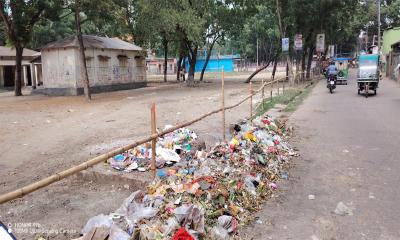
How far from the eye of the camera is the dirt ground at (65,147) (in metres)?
5.22

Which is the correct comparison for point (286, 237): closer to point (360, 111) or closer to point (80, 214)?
point (80, 214)

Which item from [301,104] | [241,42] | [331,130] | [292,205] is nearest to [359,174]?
[292,205]

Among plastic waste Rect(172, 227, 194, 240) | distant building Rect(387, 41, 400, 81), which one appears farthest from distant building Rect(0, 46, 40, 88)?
plastic waste Rect(172, 227, 194, 240)

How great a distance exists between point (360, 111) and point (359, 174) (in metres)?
8.15

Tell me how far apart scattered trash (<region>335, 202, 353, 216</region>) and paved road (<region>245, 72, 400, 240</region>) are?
0.20 feet

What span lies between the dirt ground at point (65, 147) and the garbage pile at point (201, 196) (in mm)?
740

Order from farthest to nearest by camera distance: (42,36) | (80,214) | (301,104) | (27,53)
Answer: (42,36) < (27,53) < (301,104) < (80,214)

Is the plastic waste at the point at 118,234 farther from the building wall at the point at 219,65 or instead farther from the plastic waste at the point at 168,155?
the building wall at the point at 219,65

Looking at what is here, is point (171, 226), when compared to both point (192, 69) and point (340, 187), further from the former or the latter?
point (192, 69)

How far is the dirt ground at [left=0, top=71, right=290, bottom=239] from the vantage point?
522 centimetres

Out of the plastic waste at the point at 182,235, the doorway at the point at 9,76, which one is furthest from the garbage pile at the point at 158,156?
the doorway at the point at 9,76

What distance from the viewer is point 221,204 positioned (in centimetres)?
487

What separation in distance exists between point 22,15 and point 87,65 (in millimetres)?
4864

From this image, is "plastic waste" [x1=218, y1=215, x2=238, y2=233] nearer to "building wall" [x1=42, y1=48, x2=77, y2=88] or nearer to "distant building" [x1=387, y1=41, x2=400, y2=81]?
"building wall" [x1=42, y1=48, x2=77, y2=88]
